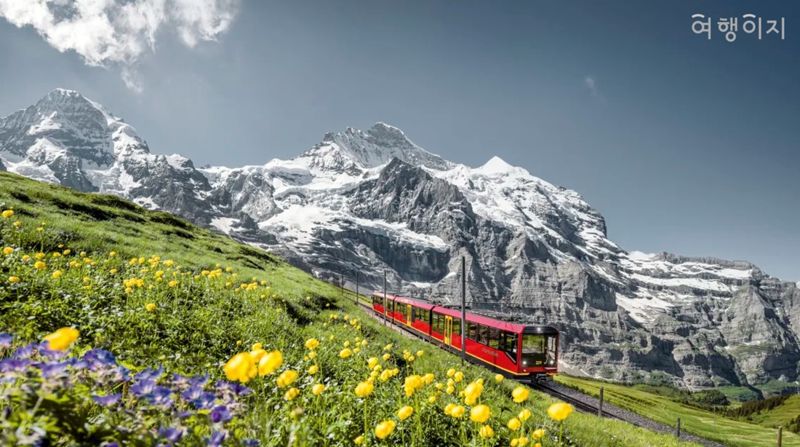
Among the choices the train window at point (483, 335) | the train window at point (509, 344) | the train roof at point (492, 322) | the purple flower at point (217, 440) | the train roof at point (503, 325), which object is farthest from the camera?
the train window at point (483, 335)

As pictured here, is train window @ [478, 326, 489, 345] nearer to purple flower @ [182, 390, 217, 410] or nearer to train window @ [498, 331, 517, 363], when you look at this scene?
train window @ [498, 331, 517, 363]

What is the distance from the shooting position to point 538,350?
26281 mm

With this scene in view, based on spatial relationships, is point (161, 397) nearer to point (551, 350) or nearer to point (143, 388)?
point (143, 388)

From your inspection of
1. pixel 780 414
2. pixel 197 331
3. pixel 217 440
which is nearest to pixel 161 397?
pixel 217 440

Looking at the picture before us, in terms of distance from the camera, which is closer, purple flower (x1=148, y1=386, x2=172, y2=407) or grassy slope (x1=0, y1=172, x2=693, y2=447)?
purple flower (x1=148, y1=386, x2=172, y2=407)

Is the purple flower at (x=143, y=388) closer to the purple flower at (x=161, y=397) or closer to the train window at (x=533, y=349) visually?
the purple flower at (x=161, y=397)

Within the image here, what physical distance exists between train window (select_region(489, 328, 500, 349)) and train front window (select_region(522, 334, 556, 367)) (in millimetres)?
1840

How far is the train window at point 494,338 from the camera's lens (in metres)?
27.1

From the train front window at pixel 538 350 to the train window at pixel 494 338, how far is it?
72.5 inches

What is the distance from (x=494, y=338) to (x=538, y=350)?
9.48 ft

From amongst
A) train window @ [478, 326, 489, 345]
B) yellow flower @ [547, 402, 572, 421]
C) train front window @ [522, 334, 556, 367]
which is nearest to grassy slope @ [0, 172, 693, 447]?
yellow flower @ [547, 402, 572, 421]

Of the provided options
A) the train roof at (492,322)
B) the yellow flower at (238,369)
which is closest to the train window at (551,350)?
the train roof at (492,322)

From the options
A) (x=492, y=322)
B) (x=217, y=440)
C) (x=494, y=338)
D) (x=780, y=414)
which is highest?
(x=217, y=440)

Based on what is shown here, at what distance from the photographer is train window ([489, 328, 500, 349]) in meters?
27.1
